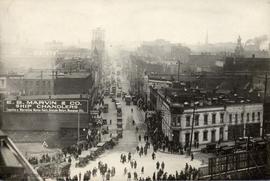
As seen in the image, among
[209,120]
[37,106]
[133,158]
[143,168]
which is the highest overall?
[37,106]

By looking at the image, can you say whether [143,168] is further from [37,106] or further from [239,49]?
[239,49]

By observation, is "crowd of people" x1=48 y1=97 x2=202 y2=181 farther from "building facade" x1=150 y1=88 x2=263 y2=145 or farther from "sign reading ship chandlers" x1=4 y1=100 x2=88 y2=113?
"sign reading ship chandlers" x1=4 y1=100 x2=88 y2=113

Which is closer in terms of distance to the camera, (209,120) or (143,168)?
(143,168)

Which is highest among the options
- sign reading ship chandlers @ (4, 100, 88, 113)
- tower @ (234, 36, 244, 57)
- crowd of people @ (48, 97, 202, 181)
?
tower @ (234, 36, 244, 57)

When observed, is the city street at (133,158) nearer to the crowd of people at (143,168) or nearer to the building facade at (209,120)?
the crowd of people at (143,168)

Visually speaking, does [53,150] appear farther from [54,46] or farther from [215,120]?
[215,120]

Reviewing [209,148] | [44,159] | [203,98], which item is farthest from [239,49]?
[44,159]

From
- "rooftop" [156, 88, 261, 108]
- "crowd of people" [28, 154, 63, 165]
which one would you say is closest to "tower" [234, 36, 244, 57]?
"rooftop" [156, 88, 261, 108]

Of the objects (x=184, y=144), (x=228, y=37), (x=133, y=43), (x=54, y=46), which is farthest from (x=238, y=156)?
(x=54, y=46)

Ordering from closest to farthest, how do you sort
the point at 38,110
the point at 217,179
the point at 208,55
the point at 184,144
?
the point at 217,179
the point at 38,110
the point at 184,144
the point at 208,55

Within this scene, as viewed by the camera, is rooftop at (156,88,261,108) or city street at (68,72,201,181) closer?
city street at (68,72,201,181)

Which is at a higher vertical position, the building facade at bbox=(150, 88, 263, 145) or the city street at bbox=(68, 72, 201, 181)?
the building facade at bbox=(150, 88, 263, 145)
